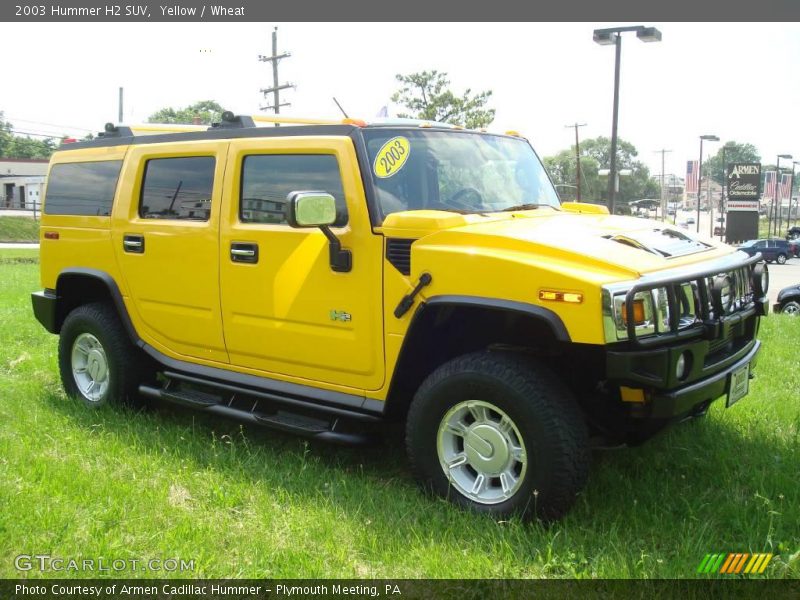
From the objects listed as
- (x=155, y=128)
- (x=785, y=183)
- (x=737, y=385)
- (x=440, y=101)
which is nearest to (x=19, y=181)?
(x=440, y=101)

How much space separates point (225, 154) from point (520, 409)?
8.41 feet

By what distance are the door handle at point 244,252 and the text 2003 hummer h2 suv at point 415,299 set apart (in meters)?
0.01

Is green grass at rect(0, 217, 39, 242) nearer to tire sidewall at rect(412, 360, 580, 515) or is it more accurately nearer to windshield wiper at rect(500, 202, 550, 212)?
windshield wiper at rect(500, 202, 550, 212)

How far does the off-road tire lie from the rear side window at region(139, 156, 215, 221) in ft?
2.90

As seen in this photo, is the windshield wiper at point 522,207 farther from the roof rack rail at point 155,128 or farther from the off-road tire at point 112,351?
the off-road tire at point 112,351

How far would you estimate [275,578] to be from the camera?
3.24 metres

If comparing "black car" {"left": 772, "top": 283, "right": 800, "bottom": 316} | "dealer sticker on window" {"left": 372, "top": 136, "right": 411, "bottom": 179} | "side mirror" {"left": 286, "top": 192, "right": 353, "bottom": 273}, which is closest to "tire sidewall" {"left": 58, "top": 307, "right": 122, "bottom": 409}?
"side mirror" {"left": 286, "top": 192, "right": 353, "bottom": 273}

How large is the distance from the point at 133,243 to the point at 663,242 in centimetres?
356

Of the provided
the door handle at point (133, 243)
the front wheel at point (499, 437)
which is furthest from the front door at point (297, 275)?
the door handle at point (133, 243)

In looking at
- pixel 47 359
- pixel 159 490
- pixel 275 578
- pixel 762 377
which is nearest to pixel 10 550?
pixel 159 490

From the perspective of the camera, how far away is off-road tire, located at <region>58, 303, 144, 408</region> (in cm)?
547

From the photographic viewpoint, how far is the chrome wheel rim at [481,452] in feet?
11.9

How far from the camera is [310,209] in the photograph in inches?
151

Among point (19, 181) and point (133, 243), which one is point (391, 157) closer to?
point (133, 243)
